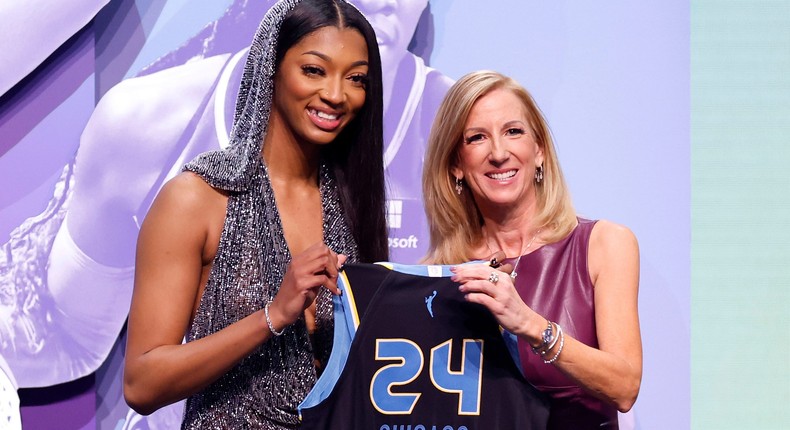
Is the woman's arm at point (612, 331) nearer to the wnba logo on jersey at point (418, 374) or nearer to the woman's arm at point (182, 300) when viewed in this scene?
the wnba logo on jersey at point (418, 374)

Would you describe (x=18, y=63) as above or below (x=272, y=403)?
above

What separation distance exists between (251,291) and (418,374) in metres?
0.38

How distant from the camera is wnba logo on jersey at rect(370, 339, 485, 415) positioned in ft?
5.39

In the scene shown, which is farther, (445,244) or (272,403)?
(445,244)

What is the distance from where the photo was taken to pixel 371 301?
5.54ft

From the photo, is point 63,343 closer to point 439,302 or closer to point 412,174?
point 412,174

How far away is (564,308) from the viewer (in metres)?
1.81

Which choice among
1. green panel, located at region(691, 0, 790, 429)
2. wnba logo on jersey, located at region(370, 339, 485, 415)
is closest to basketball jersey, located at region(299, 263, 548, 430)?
wnba logo on jersey, located at region(370, 339, 485, 415)

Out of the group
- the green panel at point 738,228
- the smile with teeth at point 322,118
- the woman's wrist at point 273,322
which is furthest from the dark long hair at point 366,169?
the green panel at point 738,228

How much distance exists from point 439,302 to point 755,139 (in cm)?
158

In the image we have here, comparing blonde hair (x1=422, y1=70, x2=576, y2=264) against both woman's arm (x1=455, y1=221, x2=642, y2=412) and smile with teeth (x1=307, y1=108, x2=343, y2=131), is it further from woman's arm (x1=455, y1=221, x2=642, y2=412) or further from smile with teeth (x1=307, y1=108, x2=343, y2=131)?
smile with teeth (x1=307, y1=108, x2=343, y2=131)

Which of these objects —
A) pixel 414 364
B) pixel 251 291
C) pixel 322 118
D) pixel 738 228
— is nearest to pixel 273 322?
pixel 251 291

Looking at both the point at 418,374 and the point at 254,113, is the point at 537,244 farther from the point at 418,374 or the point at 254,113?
the point at 254,113

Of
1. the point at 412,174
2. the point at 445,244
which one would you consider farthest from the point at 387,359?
the point at 412,174
